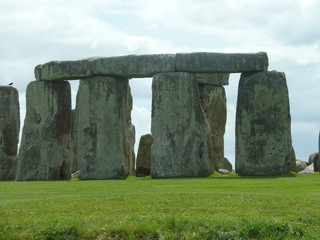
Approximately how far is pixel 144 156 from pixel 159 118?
15.1 feet

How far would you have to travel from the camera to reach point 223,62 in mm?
23891

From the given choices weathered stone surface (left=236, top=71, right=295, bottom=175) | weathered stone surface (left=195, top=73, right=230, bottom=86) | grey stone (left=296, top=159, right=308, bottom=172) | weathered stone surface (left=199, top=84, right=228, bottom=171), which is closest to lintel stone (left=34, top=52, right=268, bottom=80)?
weathered stone surface (left=236, top=71, right=295, bottom=175)

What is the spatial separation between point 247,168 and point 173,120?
3.40 metres

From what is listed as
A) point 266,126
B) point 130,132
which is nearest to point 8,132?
point 130,132

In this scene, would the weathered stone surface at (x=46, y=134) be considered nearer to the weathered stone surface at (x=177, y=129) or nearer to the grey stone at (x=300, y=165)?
the weathered stone surface at (x=177, y=129)

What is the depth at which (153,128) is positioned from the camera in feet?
79.4

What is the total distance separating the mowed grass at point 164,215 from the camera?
12.3m

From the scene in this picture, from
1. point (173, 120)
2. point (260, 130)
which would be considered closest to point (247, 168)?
point (260, 130)

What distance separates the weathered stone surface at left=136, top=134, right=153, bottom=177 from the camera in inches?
1096

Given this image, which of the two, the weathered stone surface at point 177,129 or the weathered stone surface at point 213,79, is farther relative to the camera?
the weathered stone surface at point 213,79

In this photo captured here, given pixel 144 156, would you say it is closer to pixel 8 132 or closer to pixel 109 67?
pixel 109 67

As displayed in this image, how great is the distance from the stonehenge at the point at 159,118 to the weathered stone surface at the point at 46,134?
0.14 ft

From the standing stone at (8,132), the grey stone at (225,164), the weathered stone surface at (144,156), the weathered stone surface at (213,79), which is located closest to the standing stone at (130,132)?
the weathered stone surface at (144,156)

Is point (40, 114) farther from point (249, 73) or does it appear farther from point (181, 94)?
point (249, 73)
